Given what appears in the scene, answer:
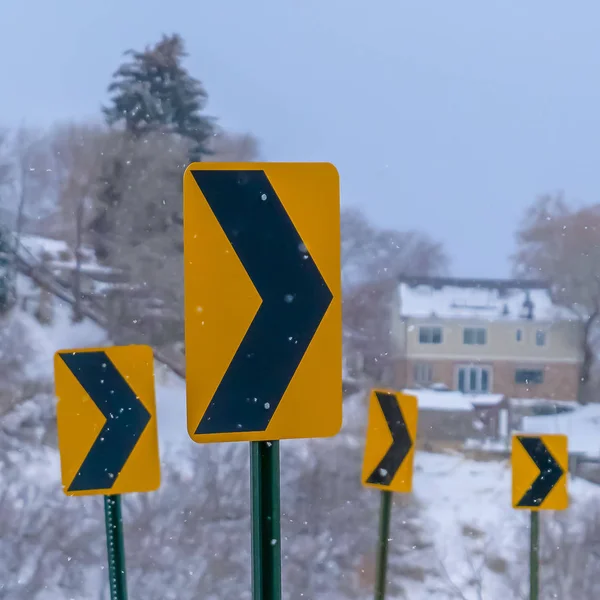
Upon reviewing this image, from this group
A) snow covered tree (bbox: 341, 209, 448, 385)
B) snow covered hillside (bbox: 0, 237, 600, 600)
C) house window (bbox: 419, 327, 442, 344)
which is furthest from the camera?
house window (bbox: 419, 327, 442, 344)

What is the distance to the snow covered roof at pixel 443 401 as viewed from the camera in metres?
11.2

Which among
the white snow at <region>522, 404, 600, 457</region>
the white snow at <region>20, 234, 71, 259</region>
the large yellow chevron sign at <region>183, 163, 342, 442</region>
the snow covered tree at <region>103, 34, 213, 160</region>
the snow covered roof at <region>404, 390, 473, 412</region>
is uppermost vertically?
the snow covered tree at <region>103, 34, 213, 160</region>

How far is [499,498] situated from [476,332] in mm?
3980

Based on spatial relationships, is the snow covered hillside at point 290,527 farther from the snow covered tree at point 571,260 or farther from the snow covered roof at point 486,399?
the snow covered tree at point 571,260

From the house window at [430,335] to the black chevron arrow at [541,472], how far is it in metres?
8.42

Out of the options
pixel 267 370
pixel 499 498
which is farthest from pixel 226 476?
pixel 267 370

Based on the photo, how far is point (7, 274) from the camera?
38.1 ft

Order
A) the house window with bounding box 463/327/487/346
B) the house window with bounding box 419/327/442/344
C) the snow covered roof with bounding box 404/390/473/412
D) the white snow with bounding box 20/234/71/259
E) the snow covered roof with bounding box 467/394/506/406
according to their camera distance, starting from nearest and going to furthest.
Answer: the snow covered roof with bounding box 404/390/473/412, the snow covered roof with bounding box 467/394/506/406, the white snow with bounding box 20/234/71/259, the house window with bounding box 419/327/442/344, the house window with bounding box 463/327/487/346

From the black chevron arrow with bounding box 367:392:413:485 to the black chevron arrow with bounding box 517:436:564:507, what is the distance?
3.36 feet

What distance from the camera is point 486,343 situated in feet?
40.4

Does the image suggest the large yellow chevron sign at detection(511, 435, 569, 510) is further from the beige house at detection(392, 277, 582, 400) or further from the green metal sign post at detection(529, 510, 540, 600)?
the beige house at detection(392, 277, 582, 400)

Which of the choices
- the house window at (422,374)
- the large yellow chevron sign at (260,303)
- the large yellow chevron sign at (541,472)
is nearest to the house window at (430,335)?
the house window at (422,374)

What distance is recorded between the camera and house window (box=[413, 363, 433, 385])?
11758 millimetres

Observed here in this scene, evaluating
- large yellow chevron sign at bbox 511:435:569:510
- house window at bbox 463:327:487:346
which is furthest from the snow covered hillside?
large yellow chevron sign at bbox 511:435:569:510
